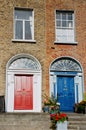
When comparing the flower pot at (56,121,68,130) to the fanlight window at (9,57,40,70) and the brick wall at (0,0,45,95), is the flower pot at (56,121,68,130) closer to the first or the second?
the brick wall at (0,0,45,95)

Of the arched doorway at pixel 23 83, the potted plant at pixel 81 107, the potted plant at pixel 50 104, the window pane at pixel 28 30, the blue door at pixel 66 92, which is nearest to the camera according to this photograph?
the potted plant at pixel 50 104

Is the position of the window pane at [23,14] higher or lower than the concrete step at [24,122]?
higher

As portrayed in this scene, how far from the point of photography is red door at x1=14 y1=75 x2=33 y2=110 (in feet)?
76.1

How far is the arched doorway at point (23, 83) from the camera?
2314cm

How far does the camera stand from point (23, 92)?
23.4m

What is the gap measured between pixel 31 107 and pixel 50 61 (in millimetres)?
3144

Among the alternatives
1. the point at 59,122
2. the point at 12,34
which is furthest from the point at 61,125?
the point at 12,34

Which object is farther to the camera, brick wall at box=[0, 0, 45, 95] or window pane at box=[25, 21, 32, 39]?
window pane at box=[25, 21, 32, 39]

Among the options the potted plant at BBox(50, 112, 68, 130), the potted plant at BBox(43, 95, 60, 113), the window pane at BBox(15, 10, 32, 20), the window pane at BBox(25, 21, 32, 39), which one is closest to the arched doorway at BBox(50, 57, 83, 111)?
the potted plant at BBox(43, 95, 60, 113)

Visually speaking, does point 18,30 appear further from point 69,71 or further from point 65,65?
point 69,71

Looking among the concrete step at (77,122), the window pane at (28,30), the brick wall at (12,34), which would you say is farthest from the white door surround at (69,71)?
the concrete step at (77,122)

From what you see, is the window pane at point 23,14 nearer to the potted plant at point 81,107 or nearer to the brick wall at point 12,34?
the brick wall at point 12,34

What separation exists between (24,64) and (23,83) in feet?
3.94

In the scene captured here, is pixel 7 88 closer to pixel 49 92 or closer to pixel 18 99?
pixel 18 99
